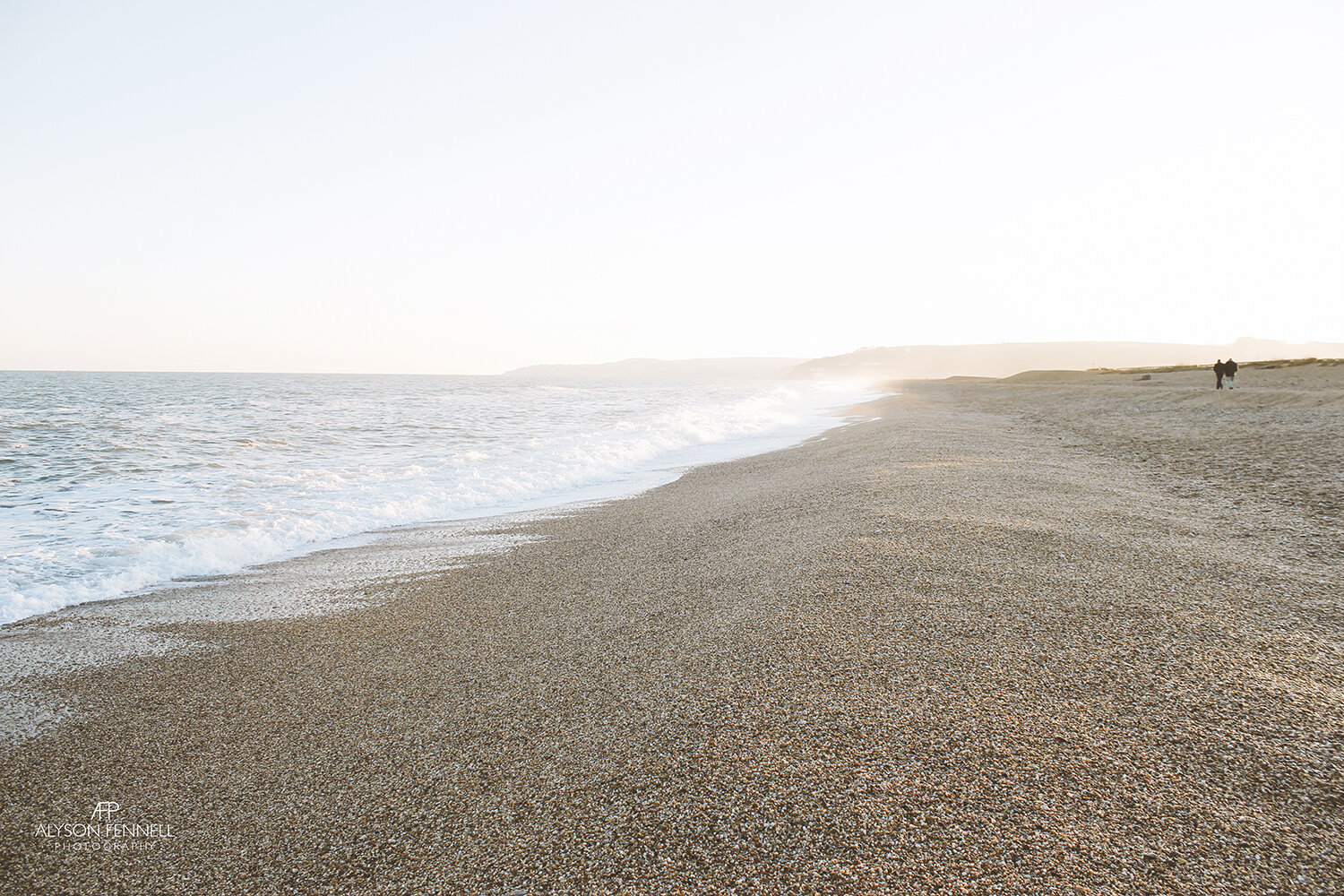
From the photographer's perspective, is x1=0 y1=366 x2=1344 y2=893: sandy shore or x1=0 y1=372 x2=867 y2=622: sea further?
x1=0 y1=372 x2=867 y2=622: sea

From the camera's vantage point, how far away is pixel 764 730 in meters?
2.81

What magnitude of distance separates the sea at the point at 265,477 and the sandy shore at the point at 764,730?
281cm

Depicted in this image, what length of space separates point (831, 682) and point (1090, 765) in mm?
1138

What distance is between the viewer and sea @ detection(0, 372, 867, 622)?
22.1ft

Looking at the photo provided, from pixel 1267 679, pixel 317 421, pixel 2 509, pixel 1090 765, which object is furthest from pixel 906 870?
pixel 317 421

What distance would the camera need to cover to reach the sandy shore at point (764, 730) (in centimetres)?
214

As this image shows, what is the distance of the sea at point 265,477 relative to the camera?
265 inches

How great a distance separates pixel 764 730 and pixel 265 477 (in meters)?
11.9

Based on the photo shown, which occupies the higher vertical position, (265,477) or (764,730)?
(265,477)

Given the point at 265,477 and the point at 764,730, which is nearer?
the point at 764,730

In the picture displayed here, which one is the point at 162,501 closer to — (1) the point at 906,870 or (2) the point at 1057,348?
(1) the point at 906,870

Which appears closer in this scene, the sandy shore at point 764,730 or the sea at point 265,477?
the sandy shore at point 764,730

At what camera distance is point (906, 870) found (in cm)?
199

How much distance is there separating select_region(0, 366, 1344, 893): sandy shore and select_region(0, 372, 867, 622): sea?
9.21 feet
